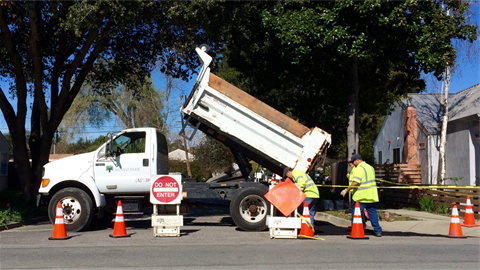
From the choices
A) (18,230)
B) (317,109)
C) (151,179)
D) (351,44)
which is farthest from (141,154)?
(317,109)

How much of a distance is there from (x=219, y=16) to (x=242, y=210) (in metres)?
6.14

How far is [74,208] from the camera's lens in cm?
1109

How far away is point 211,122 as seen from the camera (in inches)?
432

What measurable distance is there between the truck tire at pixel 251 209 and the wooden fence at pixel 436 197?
6088 millimetres

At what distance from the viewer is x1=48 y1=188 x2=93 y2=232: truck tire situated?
11.0 m

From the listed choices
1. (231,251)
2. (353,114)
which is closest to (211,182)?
(231,251)

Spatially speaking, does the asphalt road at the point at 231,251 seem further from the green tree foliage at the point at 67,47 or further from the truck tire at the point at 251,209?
the green tree foliage at the point at 67,47

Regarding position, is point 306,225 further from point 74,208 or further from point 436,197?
point 436,197

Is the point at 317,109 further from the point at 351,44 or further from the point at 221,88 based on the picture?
the point at 221,88

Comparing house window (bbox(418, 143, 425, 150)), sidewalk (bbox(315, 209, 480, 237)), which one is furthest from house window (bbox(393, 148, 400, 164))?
sidewalk (bbox(315, 209, 480, 237))

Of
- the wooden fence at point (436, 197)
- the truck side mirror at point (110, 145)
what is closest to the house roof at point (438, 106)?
the wooden fence at point (436, 197)

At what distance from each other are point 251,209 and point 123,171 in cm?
301

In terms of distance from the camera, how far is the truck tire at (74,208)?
1099 centimetres

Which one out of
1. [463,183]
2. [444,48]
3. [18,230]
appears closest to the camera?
[18,230]
